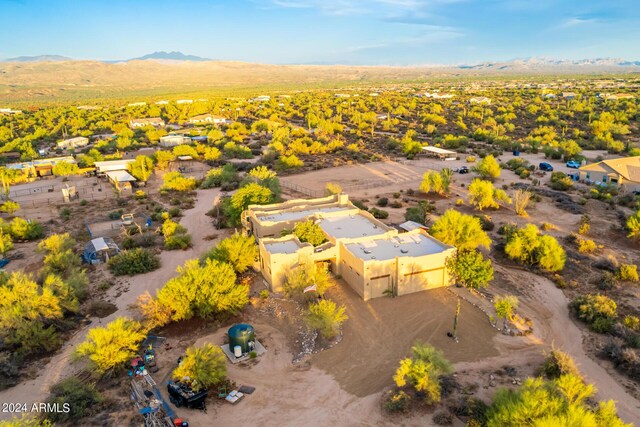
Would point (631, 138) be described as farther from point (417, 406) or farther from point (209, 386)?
point (209, 386)

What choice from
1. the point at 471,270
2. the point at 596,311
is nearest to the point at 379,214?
the point at 471,270

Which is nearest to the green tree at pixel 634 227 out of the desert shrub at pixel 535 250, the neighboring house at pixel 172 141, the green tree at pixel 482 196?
the desert shrub at pixel 535 250

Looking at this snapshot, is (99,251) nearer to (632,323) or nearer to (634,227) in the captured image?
(632,323)

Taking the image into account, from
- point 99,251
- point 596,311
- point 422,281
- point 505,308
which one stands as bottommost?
point 99,251

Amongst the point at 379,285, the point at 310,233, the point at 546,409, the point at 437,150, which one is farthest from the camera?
the point at 437,150

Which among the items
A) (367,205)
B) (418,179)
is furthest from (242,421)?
(418,179)

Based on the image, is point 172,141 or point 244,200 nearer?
point 244,200

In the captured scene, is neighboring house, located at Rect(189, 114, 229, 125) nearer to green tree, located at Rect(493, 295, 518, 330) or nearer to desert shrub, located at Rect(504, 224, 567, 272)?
desert shrub, located at Rect(504, 224, 567, 272)
